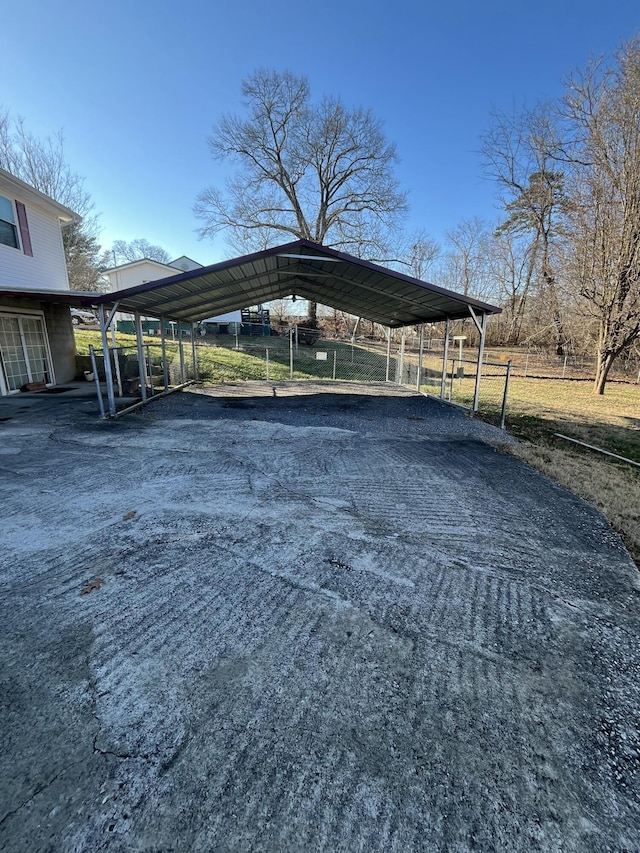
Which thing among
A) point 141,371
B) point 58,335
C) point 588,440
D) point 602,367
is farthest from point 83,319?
point 602,367

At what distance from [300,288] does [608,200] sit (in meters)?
11.6

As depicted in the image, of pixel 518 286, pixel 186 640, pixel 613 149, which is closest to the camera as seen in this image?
pixel 186 640

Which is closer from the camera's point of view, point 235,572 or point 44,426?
point 235,572

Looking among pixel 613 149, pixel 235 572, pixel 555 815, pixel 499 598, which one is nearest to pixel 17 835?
pixel 235 572

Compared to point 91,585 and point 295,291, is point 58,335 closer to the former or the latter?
point 295,291

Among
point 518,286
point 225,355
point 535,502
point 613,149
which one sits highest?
point 613,149

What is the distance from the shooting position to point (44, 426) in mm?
7426

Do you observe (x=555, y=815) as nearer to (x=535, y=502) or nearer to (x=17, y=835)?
(x=17, y=835)

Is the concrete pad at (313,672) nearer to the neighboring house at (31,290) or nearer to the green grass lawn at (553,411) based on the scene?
the green grass lawn at (553,411)

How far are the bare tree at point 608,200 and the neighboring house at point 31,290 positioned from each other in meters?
17.3

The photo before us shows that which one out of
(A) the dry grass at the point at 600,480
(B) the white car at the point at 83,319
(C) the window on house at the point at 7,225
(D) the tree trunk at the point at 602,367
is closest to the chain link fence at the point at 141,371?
(C) the window on house at the point at 7,225

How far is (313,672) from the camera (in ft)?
6.75

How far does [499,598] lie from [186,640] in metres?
2.10

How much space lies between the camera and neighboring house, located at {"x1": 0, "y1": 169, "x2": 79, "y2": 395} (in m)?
9.95
